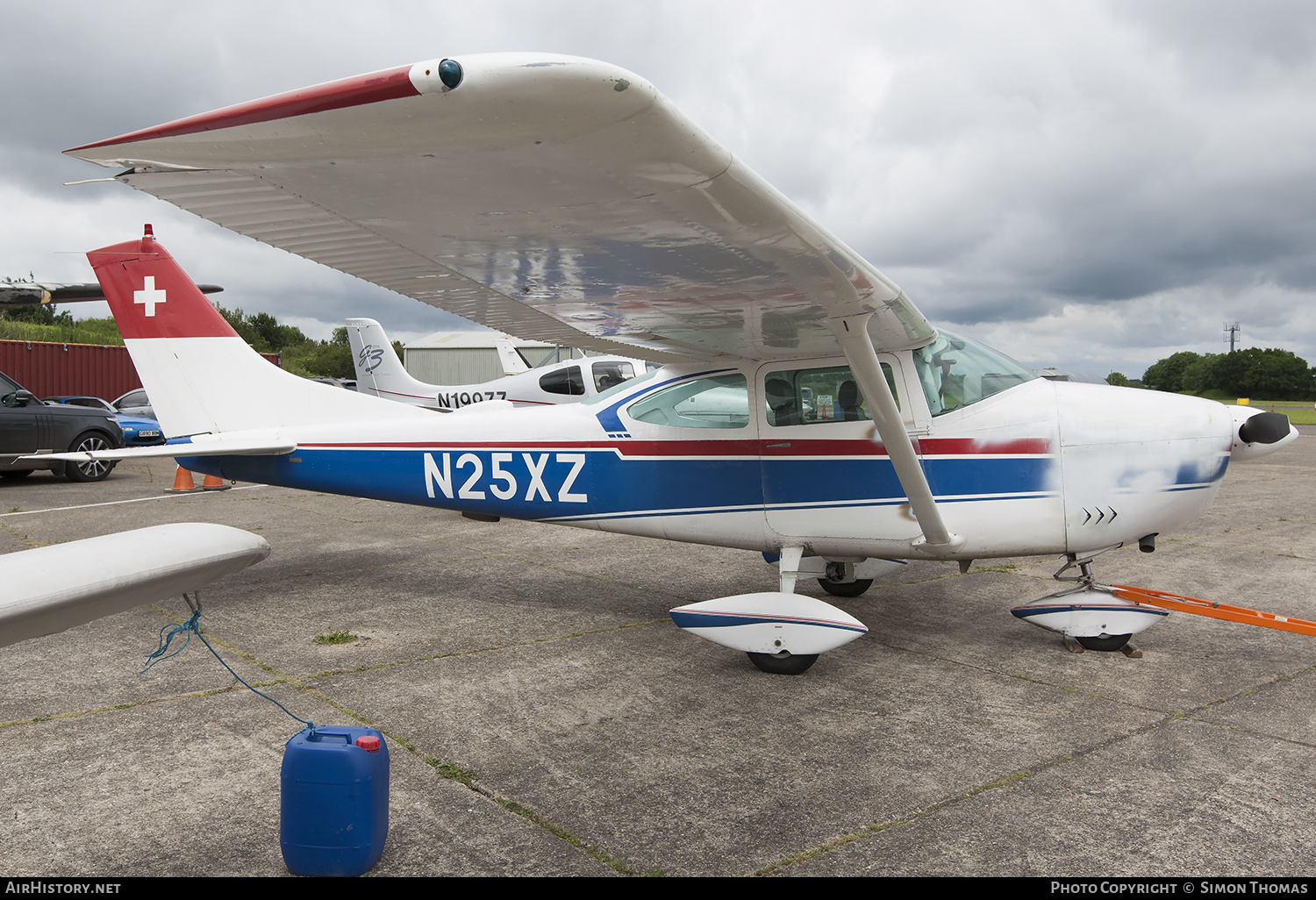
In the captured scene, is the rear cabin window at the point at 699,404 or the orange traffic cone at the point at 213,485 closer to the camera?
the rear cabin window at the point at 699,404

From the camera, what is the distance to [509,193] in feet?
7.88

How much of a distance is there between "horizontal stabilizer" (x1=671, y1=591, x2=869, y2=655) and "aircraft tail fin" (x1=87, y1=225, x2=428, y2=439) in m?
2.99

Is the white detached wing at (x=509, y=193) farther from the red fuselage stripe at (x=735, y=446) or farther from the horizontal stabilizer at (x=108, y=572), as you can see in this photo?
the red fuselage stripe at (x=735, y=446)

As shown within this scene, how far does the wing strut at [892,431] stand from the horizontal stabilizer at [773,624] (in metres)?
0.69

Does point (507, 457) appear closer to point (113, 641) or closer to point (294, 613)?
point (294, 613)

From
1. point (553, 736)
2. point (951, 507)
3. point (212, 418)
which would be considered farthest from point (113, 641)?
point (951, 507)

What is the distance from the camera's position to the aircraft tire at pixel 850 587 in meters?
6.05

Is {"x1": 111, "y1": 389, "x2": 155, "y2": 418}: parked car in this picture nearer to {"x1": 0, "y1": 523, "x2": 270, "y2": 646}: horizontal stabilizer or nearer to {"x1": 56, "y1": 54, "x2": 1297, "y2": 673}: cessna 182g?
{"x1": 56, "y1": 54, "x2": 1297, "y2": 673}: cessna 182g

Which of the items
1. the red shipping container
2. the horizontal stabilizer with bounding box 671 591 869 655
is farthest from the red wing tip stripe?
the red shipping container

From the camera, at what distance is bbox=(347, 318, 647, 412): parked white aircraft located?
44.2 feet

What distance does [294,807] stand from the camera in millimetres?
2348

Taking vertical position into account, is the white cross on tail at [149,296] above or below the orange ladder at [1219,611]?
above

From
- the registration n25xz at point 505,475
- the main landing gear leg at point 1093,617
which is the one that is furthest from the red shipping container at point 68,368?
the main landing gear leg at point 1093,617

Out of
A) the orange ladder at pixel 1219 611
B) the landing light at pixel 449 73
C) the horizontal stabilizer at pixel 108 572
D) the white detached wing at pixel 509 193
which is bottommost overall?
the orange ladder at pixel 1219 611
